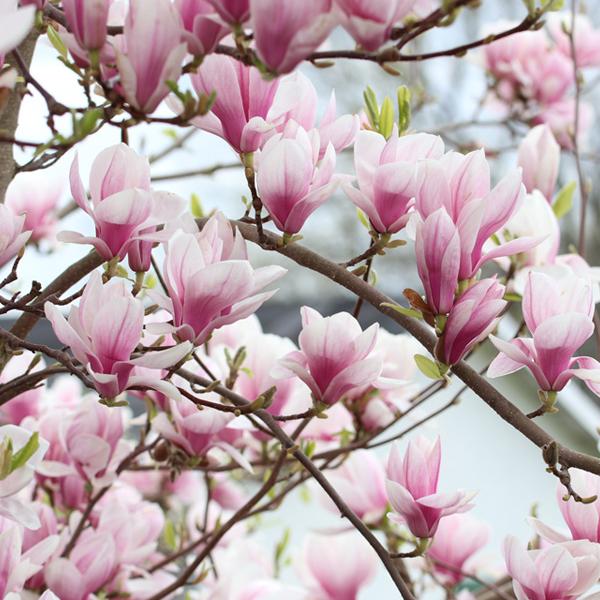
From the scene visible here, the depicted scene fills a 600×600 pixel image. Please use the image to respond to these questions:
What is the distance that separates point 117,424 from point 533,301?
1.14 feet

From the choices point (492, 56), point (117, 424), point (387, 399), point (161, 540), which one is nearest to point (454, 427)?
point (161, 540)

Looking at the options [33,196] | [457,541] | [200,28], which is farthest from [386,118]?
[33,196]

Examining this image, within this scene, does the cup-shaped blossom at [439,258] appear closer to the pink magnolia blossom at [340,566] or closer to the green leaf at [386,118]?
the green leaf at [386,118]

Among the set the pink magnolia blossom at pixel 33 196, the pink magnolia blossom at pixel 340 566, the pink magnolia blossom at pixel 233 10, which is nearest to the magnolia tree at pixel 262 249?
the pink magnolia blossom at pixel 233 10

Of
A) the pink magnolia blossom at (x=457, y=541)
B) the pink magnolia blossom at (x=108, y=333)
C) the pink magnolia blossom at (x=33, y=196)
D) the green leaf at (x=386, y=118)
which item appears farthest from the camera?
the pink magnolia blossom at (x=33, y=196)

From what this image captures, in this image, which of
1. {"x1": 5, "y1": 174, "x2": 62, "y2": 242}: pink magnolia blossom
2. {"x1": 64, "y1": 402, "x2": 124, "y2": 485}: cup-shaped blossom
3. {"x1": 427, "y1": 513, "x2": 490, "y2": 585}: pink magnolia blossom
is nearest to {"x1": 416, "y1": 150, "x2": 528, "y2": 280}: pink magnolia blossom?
{"x1": 64, "y1": 402, "x2": 124, "y2": 485}: cup-shaped blossom

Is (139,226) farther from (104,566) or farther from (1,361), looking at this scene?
(104,566)

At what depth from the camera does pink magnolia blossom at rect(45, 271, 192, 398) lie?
0.46m

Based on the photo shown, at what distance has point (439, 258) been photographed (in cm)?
48

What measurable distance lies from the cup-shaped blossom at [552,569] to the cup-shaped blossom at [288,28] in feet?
0.96

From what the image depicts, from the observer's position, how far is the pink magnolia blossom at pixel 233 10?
396mm

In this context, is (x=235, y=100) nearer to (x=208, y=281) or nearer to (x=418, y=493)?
(x=208, y=281)

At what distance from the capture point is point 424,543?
1.84ft

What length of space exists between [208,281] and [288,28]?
14cm
